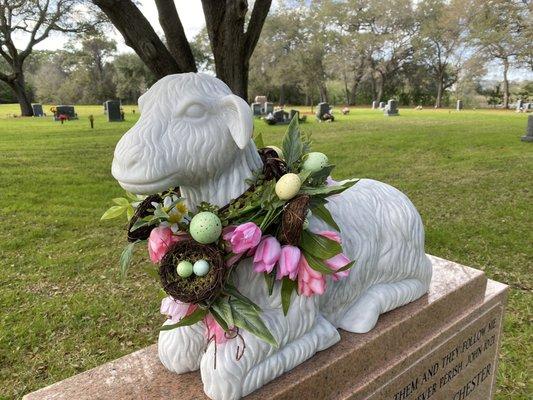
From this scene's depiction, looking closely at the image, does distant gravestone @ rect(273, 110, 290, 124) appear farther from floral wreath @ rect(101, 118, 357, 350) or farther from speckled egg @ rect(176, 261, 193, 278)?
speckled egg @ rect(176, 261, 193, 278)

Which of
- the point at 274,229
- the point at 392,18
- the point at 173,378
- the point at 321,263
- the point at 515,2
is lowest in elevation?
the point at 173,378

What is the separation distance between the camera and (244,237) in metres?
1.36

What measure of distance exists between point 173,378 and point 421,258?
4.11 ft

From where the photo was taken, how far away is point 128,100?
44125mm

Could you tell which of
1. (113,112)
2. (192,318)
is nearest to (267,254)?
(192,318)

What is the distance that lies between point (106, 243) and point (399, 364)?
4.24 m

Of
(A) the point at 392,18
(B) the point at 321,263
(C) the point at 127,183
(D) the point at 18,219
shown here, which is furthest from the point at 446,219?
(A) the point at 392,18

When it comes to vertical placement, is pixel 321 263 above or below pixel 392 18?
below

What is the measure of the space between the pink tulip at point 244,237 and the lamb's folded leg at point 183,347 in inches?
15.7

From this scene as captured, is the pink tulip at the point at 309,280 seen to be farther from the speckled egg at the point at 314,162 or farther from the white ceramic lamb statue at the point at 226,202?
the speckled egg at the point at 314,162

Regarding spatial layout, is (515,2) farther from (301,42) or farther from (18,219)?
(18,219)

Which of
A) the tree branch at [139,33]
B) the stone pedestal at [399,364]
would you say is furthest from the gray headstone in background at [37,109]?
the stone pedestal at [399,364]

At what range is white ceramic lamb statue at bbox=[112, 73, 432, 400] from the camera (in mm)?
1339

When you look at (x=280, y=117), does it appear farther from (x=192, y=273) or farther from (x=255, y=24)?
(x=192, y=273)
